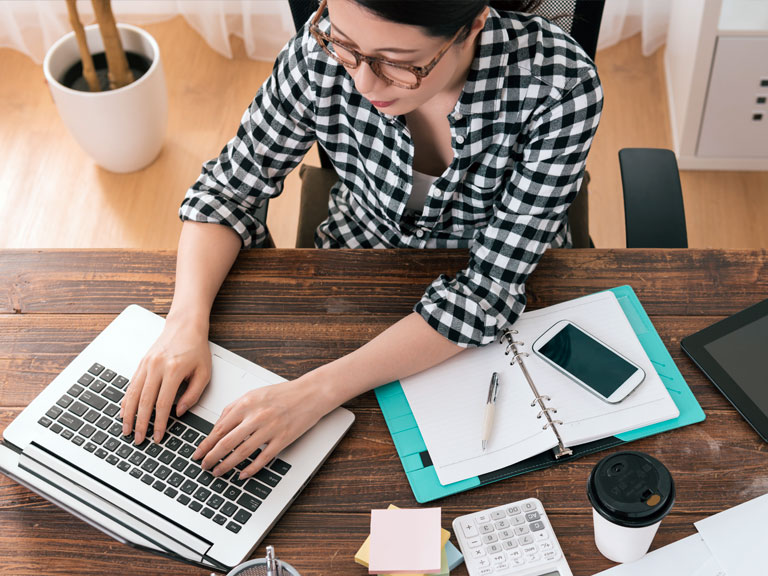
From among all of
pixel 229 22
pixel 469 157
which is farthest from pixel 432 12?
pixel 229 22

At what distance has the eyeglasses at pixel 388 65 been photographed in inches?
38.4

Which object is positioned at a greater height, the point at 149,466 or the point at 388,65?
the point at 388,65

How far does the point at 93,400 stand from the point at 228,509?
0.24 m

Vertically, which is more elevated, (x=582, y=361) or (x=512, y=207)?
(x=512, y=207)

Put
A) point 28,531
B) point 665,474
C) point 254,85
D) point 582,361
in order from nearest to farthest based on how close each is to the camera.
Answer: point 665,474, point 28,531, point 582,361, point 254,85

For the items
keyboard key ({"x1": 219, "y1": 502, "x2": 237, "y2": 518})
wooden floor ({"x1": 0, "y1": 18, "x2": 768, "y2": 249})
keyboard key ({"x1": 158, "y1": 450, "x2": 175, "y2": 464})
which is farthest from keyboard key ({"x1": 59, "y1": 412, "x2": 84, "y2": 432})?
wooden floor ({"x1": 0, "y1": 18, "x2": 768, "y2": 249})

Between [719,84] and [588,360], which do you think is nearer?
[588,360]

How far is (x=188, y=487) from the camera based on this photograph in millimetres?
987

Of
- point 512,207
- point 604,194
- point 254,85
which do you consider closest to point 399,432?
point 512,207

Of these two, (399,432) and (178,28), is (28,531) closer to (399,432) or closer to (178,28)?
(399,432)

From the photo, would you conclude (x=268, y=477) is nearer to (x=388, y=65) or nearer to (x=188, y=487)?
(x=188, y=487)

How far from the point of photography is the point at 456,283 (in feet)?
3.80

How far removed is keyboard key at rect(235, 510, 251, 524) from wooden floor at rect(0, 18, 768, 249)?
1403 mm

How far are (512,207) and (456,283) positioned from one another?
13 centimetres
